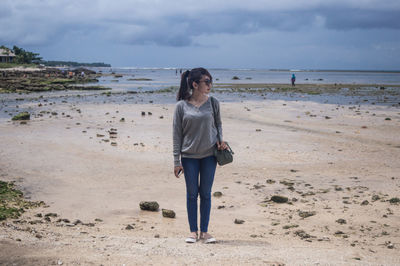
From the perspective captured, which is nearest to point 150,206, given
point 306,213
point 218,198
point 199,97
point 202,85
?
point 218,198

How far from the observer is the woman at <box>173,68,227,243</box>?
4824 millimetres

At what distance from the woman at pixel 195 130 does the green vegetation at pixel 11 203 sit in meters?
3.19

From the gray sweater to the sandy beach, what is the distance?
117cm

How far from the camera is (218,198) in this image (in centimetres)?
801

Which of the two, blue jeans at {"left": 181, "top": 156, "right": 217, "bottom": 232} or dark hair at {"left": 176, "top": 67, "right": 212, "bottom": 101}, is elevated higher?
dark hair at {"left": 176, "top": 67, "right": 212, "bottom": 101}

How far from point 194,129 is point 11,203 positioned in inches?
166

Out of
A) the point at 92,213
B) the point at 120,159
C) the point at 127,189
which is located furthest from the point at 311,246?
the point at 120,159

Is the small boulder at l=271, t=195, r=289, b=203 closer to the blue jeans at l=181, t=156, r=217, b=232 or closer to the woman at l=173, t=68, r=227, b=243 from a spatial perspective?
the blue jeans at l=181, t=156, r=217, b=232

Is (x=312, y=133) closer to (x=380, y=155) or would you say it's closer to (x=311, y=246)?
(x=380, y=155)

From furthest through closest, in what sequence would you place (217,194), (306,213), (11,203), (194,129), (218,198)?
(217,194), (218,198), (11,203), (306,213), (194,129)

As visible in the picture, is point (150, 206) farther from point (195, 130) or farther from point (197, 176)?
point (195, 130)

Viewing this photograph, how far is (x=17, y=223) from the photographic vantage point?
592 cm

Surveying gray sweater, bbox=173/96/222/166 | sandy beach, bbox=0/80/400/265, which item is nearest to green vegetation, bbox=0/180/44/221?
sandy beach, bbox=0/80/400/265

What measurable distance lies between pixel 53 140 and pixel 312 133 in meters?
9.56
